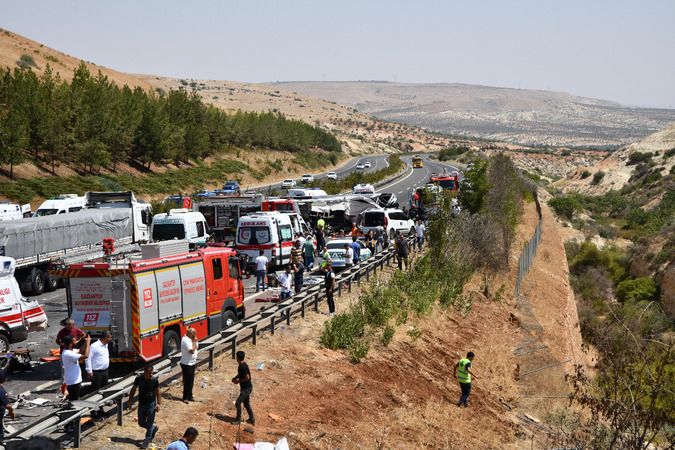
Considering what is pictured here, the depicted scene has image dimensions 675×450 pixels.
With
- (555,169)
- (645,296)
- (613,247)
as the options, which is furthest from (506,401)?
(555,169)

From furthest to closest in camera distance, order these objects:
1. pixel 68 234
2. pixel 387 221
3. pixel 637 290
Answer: pixel 637 290 → pixel 387 221 → pixel 68 234

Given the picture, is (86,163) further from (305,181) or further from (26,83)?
(305,181)

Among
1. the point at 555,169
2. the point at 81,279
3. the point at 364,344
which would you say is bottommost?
the point at 555,169

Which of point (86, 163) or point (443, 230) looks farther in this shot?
point (86, 163)

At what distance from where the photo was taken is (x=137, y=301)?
51.2 feet

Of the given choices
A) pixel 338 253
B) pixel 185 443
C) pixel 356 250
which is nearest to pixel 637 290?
pixel 356 250

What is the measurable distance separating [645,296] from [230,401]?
3612 centimetres

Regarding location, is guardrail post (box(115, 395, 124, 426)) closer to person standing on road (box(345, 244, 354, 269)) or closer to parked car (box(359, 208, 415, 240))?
person standing on road (box(345, 244, 354, 269))

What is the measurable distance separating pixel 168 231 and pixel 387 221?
11990 mm

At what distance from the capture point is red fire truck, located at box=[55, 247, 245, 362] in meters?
15.6

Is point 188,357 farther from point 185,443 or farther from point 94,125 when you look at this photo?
point 94,125

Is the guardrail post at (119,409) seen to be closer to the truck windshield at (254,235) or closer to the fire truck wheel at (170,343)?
the fire truck wheel at (170,343)

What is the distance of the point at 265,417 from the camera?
14.6 metres

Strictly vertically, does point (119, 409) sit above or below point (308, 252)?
above
